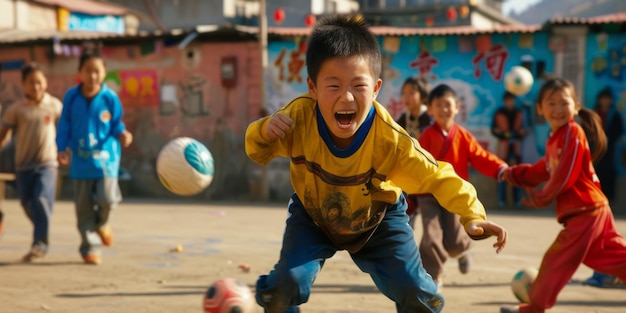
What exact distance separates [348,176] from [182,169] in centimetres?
169

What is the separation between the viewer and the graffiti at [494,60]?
15.6 m

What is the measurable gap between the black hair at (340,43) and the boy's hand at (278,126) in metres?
0.26

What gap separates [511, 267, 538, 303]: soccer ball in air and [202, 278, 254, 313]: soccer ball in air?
229cm

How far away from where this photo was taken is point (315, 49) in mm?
4047

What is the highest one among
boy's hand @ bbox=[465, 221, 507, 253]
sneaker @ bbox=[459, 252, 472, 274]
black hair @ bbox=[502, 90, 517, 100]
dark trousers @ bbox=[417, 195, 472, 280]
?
black hair @ bbox=[502, 90, 517, 100]

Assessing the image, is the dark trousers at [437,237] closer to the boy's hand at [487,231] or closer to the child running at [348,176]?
the child running at [348,176]

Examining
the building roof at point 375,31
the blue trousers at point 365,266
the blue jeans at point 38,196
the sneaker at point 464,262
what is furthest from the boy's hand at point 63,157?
the building roof at point 375,31

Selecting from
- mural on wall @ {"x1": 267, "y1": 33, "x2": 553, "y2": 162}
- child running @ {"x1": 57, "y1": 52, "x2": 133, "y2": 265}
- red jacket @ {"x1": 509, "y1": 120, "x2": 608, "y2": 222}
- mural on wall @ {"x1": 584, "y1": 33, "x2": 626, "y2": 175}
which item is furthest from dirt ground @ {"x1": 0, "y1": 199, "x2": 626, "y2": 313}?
mural on wall @ {"x1": 267, "y1": 33, "x2": 553, "y2": 162}

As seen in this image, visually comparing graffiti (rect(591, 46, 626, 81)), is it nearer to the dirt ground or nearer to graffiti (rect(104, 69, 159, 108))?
the dirt ground

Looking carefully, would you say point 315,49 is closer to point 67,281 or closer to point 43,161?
point 67,281

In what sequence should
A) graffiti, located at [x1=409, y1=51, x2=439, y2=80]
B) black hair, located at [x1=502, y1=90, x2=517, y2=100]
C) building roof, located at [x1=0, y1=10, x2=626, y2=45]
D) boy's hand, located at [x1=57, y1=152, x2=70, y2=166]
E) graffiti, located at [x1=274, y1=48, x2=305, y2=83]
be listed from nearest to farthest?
boy's hand, located at [x1=57, y1=152, x2=70, y2=166]
building roof, located at [x1=0, y1=10, x2=626, y2=45]
black hair, located at [x1=502, y1=90, x2=517, y2=100]
graffiti, located at [x1=409, y1=51, x2=439, y2=80]
graffiti, located at [x1=274, y1=48, x2=305, y2=83]

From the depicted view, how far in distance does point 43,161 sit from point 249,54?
907 centimetres

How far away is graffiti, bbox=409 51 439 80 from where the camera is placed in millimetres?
16078

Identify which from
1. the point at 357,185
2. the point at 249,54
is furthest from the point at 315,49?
the point at 249,54
